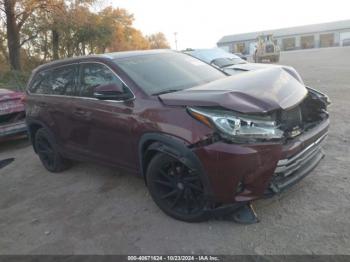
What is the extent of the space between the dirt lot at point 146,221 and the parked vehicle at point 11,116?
237 centimetres

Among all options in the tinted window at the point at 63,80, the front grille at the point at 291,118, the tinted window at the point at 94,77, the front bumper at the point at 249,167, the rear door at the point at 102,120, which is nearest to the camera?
the front bumper at the point at 249,167

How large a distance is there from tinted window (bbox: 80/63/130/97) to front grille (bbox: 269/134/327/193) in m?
2.00

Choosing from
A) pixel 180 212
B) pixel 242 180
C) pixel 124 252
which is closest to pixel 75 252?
pixel 124 252

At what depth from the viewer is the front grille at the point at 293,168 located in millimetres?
3176

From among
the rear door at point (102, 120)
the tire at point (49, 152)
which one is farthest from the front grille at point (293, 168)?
the tire at point (49, 152)

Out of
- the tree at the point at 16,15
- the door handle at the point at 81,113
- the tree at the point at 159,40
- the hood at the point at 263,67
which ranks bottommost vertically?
the door handle at the point at 81,113

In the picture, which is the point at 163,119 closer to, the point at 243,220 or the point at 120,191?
the point at 243,220

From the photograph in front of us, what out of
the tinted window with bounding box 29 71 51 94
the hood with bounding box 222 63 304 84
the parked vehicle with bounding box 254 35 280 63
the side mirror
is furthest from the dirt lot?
the parked vehicle with bounding box 254 35 280 63

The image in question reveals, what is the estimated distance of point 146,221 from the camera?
375 cm

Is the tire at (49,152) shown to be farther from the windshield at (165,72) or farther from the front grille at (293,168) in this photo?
the front grille at (293,168)

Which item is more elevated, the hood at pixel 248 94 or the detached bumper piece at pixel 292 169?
the hood at pixel 248 94

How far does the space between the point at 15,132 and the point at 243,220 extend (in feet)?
18.9

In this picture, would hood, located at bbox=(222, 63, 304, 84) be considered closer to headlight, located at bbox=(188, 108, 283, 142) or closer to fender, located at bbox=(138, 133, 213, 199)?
headlight, located at bbox=(188, 108, 283, 142)

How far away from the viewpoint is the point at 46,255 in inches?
132
